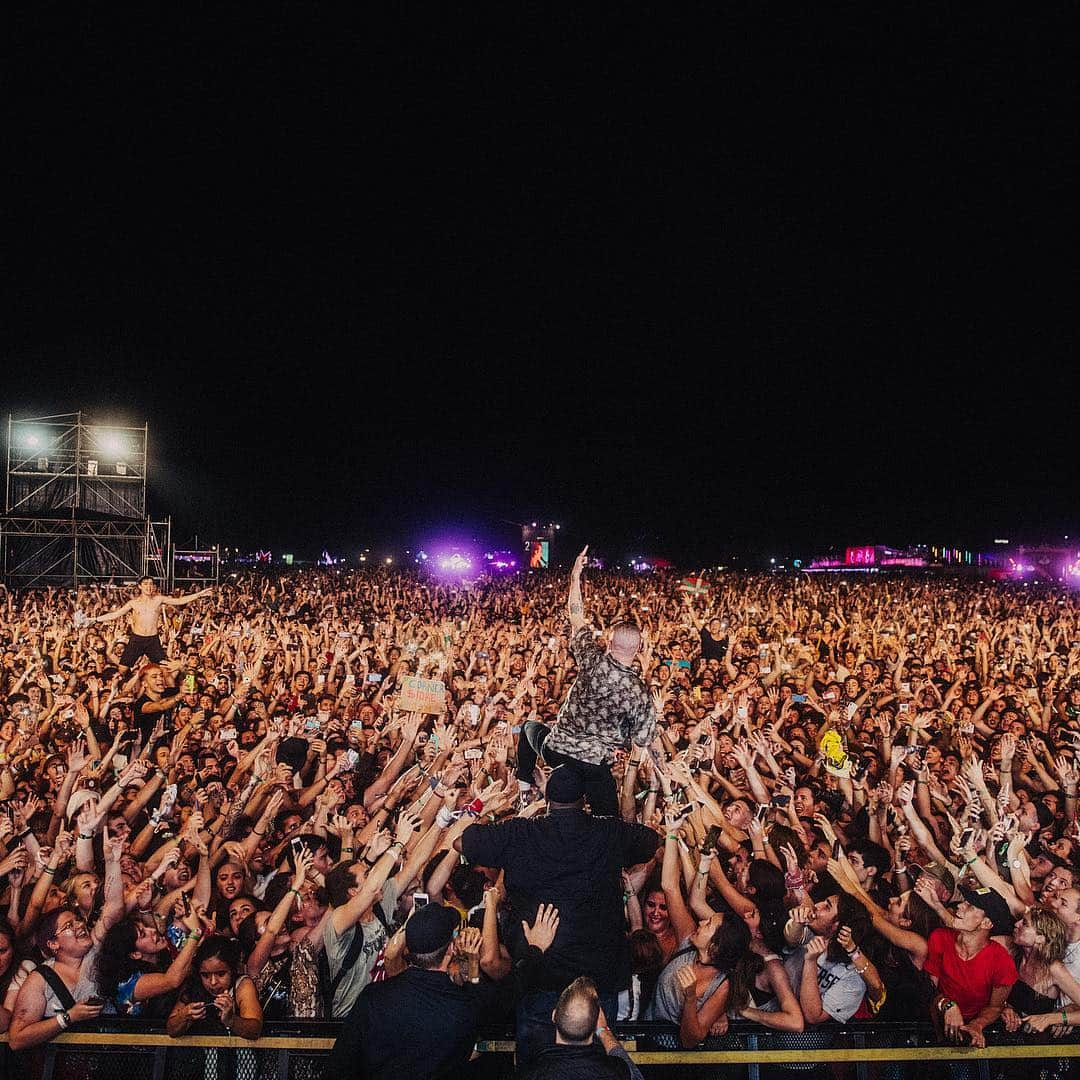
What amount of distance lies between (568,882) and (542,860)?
5.0 inches

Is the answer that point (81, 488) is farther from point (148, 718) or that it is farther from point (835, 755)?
point (835, 755)

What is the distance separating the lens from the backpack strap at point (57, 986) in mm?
3240

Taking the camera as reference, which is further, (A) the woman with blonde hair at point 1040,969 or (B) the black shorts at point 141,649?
(B) the black shorts at point 141,649

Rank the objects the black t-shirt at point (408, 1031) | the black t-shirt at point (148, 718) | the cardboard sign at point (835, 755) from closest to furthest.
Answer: the black t-shirt at point (408, 1031) < the cardboard sign at point (835, 755) < the black t-shirt at point (148, 718)

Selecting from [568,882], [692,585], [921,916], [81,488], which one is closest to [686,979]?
[568,882]

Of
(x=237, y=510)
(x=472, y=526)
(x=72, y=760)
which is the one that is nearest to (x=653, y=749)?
(x=72, y=760)

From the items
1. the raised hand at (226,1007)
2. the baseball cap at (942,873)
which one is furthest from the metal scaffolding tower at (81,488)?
the baseball cap at (942,873)

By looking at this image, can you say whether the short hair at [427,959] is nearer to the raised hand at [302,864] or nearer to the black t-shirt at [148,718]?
the raised hand at [302,864]

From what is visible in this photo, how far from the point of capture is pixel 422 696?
7312mm

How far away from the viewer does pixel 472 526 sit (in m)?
103

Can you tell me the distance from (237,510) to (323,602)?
65956 mm

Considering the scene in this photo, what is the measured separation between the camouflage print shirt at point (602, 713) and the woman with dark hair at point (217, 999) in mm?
1723

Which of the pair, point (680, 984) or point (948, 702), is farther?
point (948, 702)

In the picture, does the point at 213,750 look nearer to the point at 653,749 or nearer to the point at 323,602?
the point at 653,749
